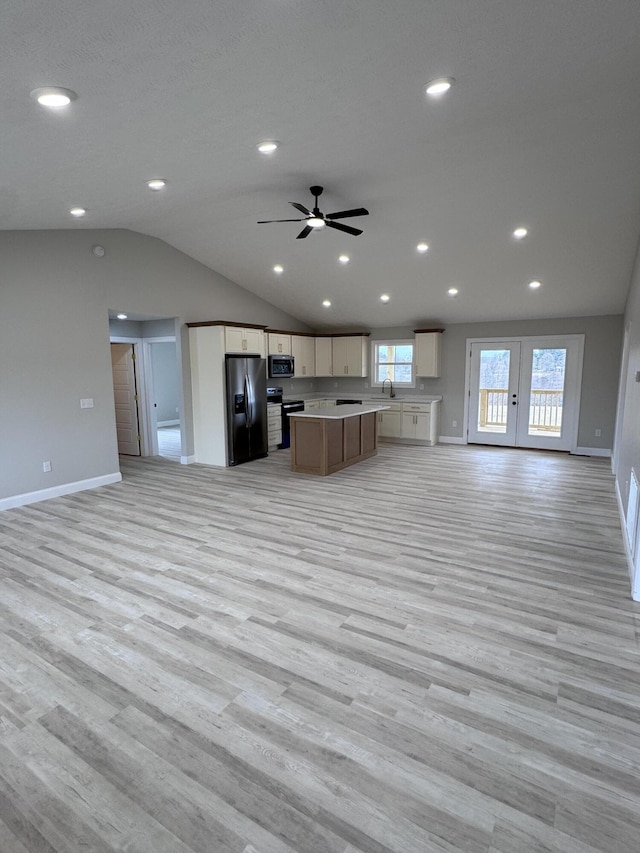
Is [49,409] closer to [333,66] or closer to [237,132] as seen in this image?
[237,132]

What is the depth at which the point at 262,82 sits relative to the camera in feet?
8.20

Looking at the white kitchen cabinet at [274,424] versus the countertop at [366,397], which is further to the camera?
the countertop at [366,397]

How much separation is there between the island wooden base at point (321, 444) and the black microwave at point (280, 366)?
6.78ft

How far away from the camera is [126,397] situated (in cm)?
776

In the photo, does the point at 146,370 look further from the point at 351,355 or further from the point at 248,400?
the point at 351,355

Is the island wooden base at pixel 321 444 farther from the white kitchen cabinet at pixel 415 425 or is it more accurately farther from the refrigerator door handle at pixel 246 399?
the white kitchen cabinet at pixel 415 425

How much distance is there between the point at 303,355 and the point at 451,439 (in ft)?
11.6

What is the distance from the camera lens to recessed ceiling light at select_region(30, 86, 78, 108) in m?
2.27

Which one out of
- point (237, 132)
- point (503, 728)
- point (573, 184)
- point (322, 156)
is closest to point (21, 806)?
point (503, 728)

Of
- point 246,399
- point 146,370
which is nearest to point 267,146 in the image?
point 246,399

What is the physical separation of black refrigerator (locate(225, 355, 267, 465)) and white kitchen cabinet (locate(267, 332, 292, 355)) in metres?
0.93

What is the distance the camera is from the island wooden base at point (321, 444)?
6.43 metres

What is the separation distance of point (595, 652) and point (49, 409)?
225 inches

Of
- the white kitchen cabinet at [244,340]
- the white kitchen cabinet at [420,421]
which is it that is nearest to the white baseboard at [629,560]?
the white kitchen cabinet at [420,421]
